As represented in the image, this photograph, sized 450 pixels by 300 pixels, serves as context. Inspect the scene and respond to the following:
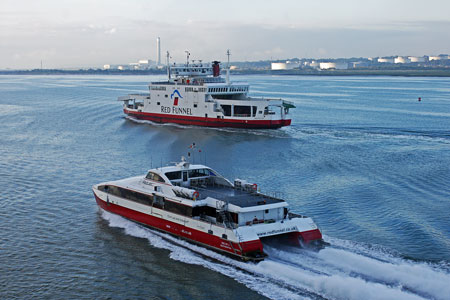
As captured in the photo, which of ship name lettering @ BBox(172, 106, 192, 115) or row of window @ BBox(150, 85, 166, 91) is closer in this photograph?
ship name lettering @ BBox(172, 106, 192, 115)

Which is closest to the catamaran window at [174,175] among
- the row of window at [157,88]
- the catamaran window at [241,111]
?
the catamaran window at [241,111]

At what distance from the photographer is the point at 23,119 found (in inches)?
2477

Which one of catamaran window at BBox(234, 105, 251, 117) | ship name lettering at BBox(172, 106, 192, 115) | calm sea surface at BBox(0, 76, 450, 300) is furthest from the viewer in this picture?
ship name lettering at BBox(172, 106, 192, 115)

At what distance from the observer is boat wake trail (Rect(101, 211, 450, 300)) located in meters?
15.8

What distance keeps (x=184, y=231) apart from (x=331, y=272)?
653cm

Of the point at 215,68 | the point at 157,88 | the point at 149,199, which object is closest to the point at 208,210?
the point at 149,199

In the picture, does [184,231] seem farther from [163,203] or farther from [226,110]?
[226,110]

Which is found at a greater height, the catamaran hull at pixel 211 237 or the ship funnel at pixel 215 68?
the ship funnel at pixel 215 68

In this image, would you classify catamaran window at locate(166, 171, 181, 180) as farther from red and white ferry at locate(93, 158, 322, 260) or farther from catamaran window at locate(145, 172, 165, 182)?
catamaran window at locate(145, 172, 165, 182)

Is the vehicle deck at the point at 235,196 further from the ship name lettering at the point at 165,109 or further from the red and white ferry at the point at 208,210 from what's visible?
the ship name lettering at the point at 165,109

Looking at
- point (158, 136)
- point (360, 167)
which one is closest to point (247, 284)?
point (360, 167)

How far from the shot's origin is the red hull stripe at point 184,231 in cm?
1869

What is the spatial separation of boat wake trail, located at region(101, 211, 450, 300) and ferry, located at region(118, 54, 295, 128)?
110 feet

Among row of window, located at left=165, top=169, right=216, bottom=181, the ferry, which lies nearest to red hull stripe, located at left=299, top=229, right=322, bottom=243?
row of window, located at left=165, top=169, right=216, bottom=181
